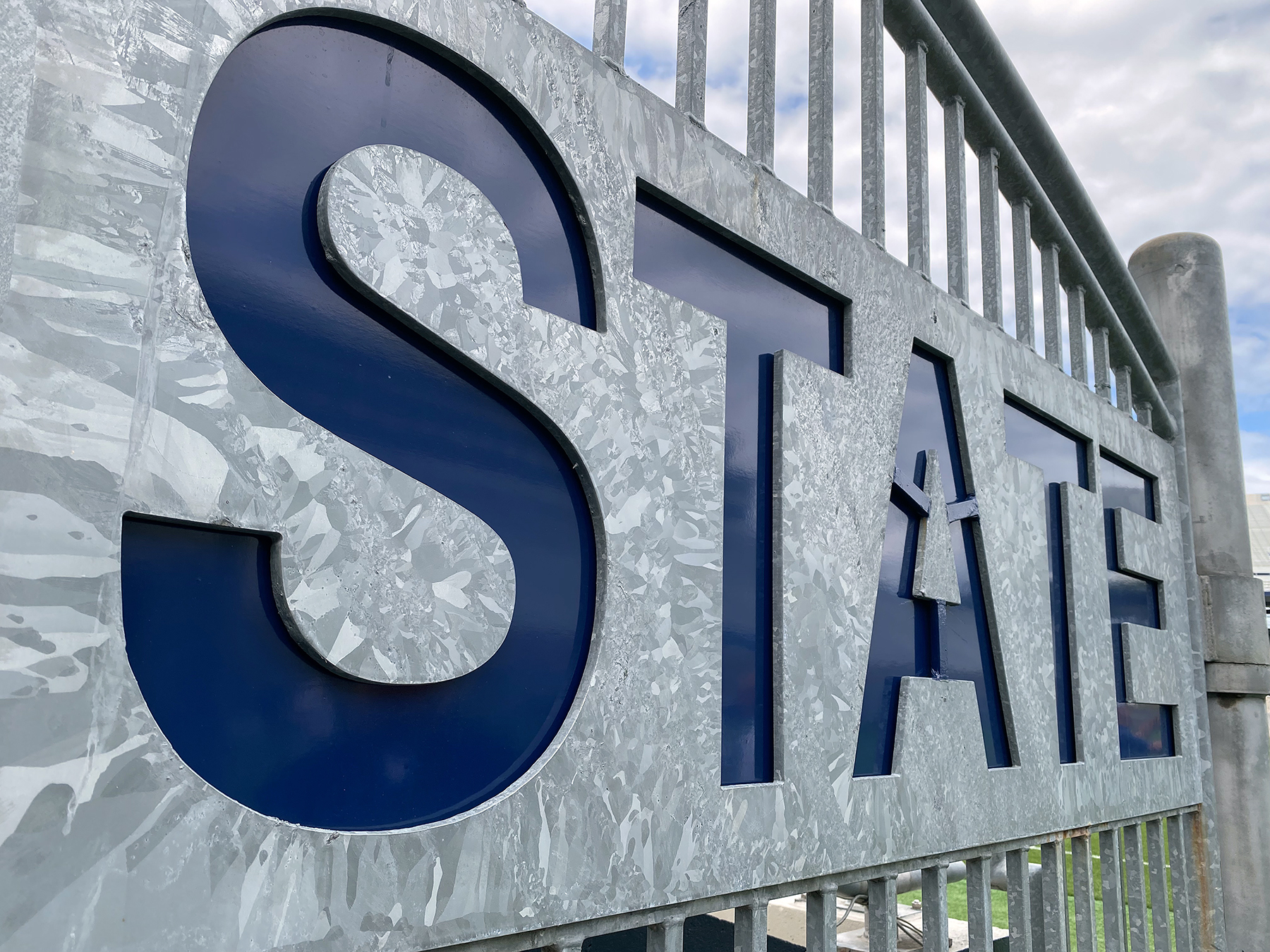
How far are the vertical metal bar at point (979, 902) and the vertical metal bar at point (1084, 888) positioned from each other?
469 mm

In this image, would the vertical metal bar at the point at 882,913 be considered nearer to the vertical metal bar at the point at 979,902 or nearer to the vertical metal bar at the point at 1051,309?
the vertical metal bar at the point at 979,902

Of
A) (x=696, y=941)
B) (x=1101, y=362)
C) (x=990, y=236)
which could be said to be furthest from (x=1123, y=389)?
(x=696, y=941)

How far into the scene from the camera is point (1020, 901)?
103 inches

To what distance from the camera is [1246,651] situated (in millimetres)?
3904

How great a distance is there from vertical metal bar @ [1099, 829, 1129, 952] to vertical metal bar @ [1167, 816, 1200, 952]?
624mm

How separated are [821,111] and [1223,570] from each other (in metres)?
3.03

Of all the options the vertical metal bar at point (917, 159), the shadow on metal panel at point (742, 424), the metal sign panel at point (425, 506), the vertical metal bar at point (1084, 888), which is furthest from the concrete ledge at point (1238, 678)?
the shadow on metal panel at point (742, 424)

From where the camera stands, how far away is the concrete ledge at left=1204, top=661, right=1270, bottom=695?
152 inches

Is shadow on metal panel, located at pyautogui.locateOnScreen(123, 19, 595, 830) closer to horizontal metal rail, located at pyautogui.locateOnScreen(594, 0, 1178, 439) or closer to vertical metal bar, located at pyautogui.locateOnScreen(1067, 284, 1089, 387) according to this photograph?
horizontal metal rail, located at pyautogui.locateOnScreen(594, 0, 1178, 439)

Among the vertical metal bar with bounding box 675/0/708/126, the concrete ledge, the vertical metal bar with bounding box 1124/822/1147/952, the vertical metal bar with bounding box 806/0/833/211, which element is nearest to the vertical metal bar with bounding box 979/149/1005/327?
the vertical metal bar with bounding box 806/0/833/211

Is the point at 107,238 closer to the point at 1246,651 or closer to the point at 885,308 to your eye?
the point at 885,308

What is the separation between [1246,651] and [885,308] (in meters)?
2.71

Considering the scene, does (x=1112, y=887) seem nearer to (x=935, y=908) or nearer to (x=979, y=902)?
(x=979, y=902)

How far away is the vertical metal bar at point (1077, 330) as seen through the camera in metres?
3.52
